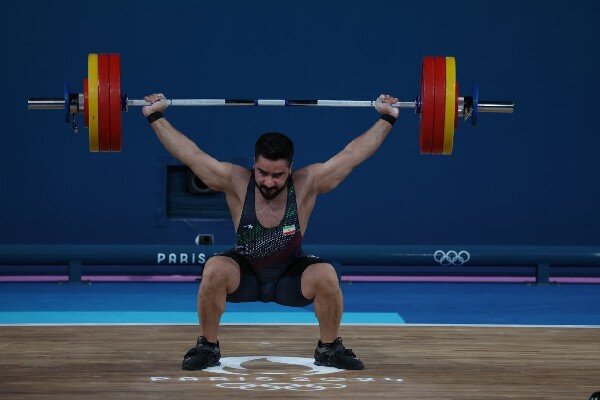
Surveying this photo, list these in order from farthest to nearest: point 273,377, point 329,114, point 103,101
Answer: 1. point 329,114
2. point 103,101
3. point 273,377

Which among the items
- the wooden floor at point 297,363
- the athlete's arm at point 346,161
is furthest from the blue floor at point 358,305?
the athlete's arm at point 346,161

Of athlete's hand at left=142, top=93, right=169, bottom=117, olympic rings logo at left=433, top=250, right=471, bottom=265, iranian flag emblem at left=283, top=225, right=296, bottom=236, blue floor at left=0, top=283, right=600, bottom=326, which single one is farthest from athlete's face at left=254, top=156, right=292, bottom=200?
olympic rings logo at left=433, top=250, right=471, bottom=265

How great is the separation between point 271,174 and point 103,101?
2.59 ft

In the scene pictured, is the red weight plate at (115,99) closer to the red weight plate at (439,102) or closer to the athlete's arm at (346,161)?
the athlete's arm at (346,161)

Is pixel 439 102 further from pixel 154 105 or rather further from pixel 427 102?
pixel 154 105

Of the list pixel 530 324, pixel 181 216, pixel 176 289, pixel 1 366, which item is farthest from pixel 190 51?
pixel 1 366

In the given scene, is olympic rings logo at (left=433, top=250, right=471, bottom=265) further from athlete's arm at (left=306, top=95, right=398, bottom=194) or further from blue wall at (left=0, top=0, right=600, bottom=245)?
athlete's arm at (left=306, top=95, right=398, bottom=194)

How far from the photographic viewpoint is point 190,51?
7984 millimetres

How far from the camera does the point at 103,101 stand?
4207 mm

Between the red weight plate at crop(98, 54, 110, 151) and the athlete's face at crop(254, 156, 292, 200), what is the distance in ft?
2.23

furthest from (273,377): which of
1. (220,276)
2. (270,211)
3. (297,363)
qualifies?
(270,211)

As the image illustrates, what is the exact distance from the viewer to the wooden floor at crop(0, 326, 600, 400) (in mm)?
3633

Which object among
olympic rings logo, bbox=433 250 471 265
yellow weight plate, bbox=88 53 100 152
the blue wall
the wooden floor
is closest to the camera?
the wooden floor

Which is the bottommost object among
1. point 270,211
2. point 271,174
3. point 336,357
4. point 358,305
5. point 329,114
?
point 358,305
